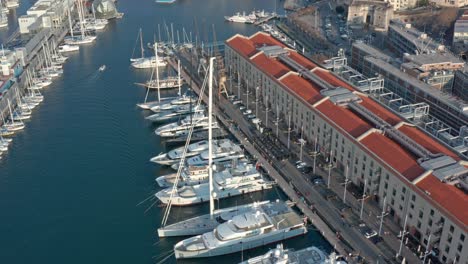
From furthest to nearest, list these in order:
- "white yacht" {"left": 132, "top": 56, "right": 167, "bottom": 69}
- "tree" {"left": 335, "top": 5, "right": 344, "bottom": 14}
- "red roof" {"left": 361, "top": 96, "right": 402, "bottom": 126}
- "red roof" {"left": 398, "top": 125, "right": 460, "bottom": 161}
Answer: "tree" {"left": 335, "top": 5, "right": 344, "bottom": 14} → "white yacht" {"left": 132, "top": 56, "right": 167, "bottom": 69} → "red roof" {"left": 361, "top": 96, "right": 402, "bottom": 126} → "red roof" {"left": 398, "top": 125, "right": 460, "bottom": 161}

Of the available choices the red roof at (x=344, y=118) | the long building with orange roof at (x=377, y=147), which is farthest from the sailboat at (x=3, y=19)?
the red roof at (x=344, y=118)

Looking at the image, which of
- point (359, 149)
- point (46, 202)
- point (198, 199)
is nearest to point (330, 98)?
point (359, 149)

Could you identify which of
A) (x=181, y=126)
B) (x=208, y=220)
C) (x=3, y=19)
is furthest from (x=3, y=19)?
(x=208, y=220)

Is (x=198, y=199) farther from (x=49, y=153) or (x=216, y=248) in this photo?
(x=49, y=153)

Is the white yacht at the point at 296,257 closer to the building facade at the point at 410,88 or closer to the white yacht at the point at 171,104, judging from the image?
the building facade at the point at 410,88

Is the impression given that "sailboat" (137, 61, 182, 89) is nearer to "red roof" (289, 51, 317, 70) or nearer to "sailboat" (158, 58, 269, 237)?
"red roof" (289, 51, 317, 70)

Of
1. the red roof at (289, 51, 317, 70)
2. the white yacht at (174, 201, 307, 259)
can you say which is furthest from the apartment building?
the white yacht at (174, 201, 307, 259)
